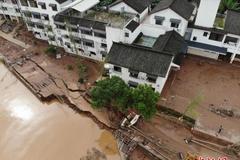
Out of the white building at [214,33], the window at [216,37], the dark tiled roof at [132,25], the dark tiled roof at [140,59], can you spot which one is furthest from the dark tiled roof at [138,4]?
the window at [216,37]

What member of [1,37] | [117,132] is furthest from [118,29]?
[1,37]

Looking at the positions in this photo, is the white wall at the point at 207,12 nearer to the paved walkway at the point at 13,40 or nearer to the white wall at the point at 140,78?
the white wall at the point at 140,78

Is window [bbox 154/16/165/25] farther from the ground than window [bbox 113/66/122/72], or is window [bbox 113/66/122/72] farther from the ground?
window [bbox 154/16/165/25]

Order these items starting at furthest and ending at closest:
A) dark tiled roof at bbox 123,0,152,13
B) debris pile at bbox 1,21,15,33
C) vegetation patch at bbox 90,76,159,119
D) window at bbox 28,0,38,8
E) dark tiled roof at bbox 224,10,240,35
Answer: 1. debris pile at bbox 1,21,15,33
2. window at bbox 28,0,38,8
3. dark tiled roof at bbox 123,0,152,13
4. dark tiled roof at bbox 224,10,240,35
5. vegetation patch at bbox 90,76,159,119

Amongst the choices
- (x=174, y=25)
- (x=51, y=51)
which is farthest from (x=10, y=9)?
(x=174, y=25)

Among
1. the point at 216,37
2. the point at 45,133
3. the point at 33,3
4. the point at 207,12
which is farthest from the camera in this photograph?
the point at 33,3

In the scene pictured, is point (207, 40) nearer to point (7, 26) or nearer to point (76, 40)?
point (76, 40)

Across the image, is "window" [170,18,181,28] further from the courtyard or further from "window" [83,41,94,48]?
"window" [83,41,94,48]

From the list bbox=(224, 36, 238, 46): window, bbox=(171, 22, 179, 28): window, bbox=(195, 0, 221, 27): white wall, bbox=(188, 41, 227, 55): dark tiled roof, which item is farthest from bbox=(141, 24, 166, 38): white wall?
bbox=(224, 36, 238, 46): window
